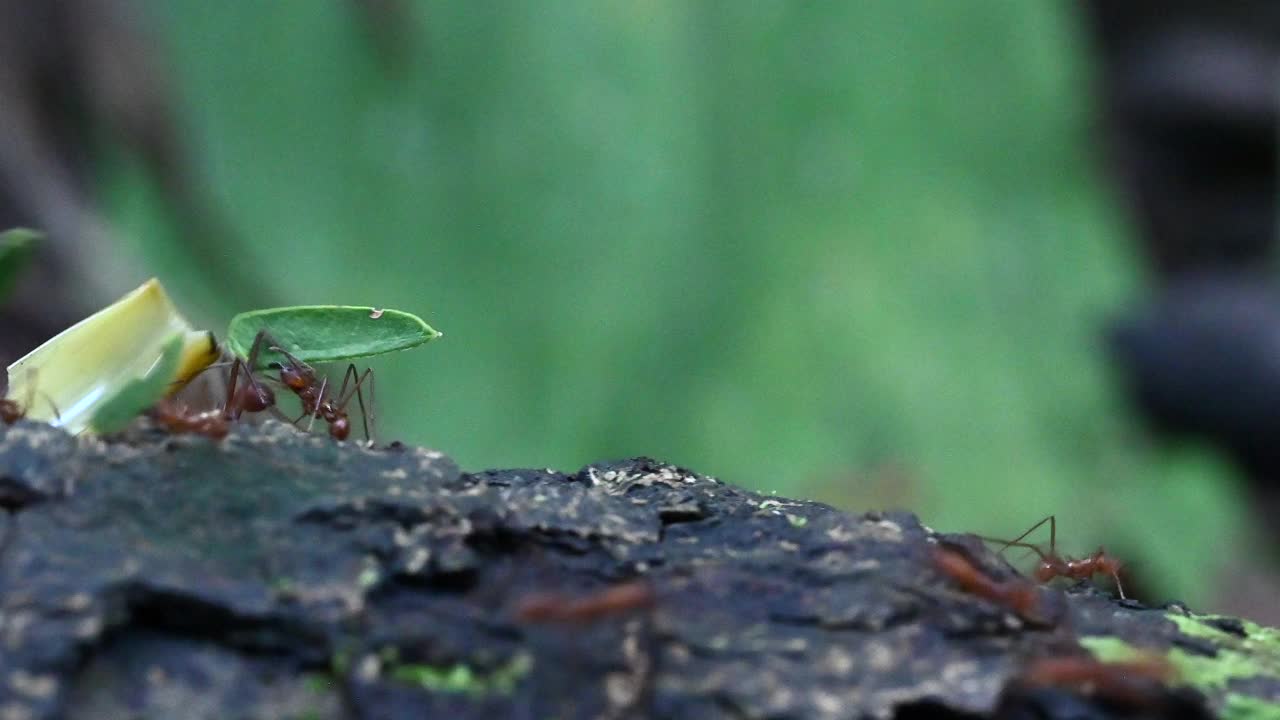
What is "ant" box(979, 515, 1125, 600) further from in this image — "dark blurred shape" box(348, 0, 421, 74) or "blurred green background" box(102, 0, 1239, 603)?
"dark blurred shape" box(348, 0, 421, 74)

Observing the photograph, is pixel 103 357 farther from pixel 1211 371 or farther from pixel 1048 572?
pixel 1211 371

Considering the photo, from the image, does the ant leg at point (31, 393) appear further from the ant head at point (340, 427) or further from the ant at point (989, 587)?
the ant at point (989, 587)

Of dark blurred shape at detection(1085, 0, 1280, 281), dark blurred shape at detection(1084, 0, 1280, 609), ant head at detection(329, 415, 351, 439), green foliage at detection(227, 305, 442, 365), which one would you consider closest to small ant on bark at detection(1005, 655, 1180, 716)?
green foliage at detection(227, 305, 442, 365)

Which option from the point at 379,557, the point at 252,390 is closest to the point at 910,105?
the point at 252,390

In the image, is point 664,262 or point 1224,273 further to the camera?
point 1224,273

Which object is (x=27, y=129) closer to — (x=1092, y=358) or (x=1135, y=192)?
(x=1092, y=358)

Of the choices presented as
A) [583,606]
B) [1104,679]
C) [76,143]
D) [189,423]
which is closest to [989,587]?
[1104,679]

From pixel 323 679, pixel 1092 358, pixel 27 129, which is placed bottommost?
pixel 1092 358

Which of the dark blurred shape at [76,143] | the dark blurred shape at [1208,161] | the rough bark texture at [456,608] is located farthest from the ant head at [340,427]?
the dark blurred shape at [1208,161]
